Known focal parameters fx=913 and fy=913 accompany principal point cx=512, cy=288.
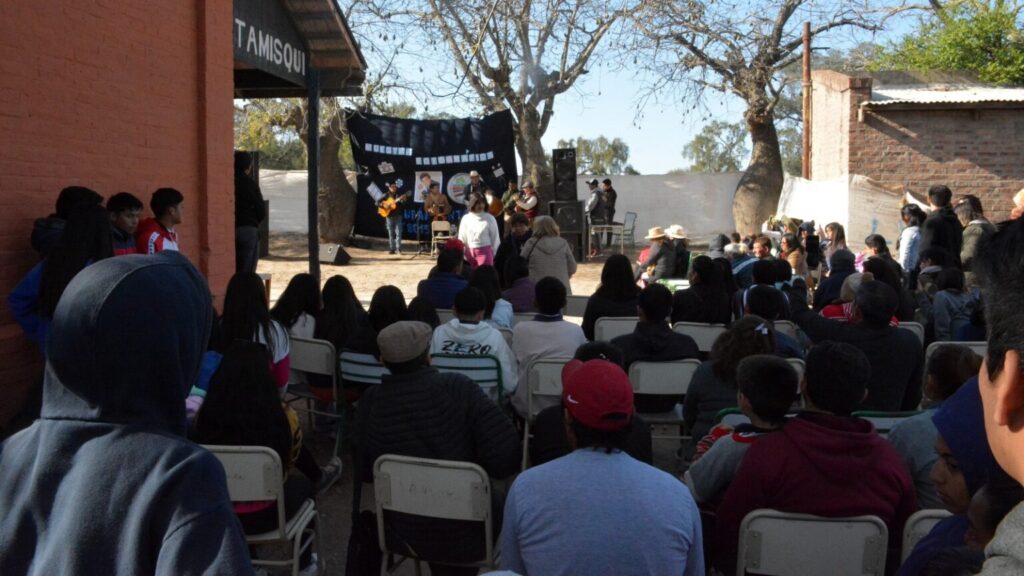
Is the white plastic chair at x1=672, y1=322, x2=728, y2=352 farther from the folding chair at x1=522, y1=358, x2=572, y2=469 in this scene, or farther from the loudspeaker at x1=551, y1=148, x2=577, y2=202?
the loudspeaker at x1=551, y1=148, x2=577, y2=202

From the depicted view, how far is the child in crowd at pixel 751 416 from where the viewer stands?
337 centimetres

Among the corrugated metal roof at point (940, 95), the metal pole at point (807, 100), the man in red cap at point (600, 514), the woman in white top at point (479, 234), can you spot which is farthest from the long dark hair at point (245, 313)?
the metal pole at point (807, 100)

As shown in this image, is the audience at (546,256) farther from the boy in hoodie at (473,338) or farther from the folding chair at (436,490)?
the folding chair at (436,490)

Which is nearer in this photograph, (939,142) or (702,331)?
(702,331)

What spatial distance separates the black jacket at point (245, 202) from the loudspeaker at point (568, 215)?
1027 cm

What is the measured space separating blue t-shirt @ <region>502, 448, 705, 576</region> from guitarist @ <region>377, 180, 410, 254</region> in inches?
699

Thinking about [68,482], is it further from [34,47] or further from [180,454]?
[34,47]

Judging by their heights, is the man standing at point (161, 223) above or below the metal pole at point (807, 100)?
below

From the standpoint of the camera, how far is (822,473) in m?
3.05

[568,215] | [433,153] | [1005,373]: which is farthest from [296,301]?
[433,153]

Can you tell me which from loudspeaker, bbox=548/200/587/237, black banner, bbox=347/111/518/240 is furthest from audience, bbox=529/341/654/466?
black banner, bbox=347/111/518/240

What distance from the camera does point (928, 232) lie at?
898cm

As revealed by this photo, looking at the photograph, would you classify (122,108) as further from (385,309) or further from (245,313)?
(385,309)

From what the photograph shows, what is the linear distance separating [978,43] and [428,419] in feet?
70.8
